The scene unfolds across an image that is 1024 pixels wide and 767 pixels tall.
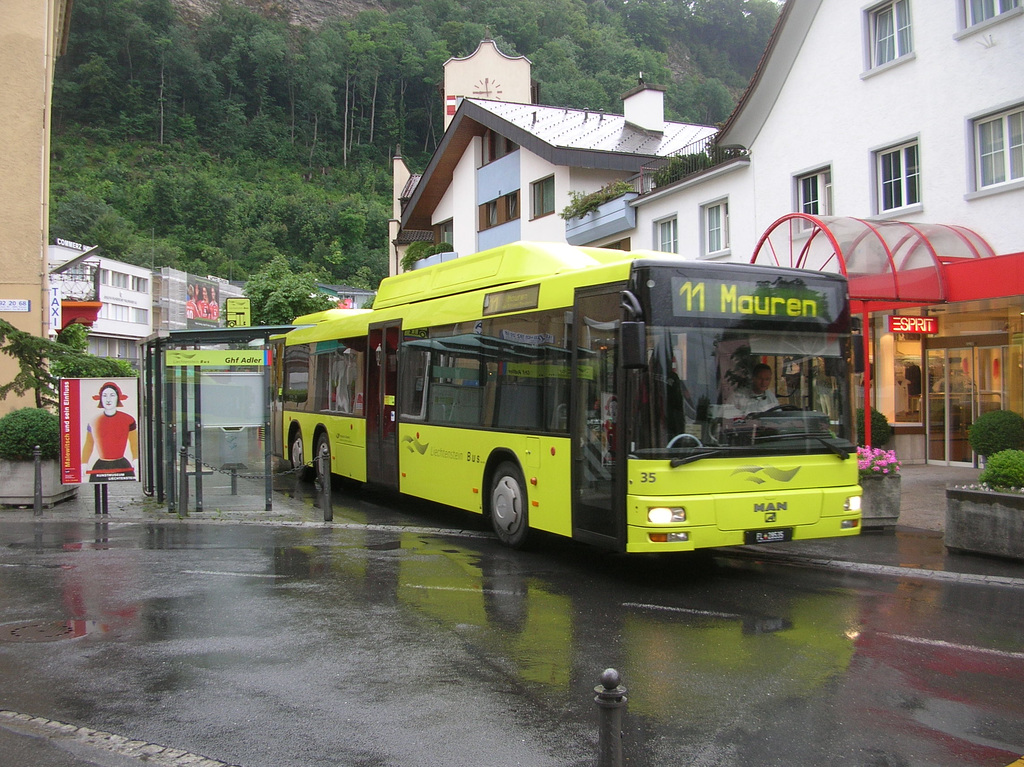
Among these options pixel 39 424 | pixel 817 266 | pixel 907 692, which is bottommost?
pixel 907 692

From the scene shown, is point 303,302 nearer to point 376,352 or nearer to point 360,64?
point 376,352

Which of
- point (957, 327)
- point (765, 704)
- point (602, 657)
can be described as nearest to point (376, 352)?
point (602, 657)

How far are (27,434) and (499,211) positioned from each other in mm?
22018

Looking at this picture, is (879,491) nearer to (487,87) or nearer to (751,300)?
(751,300)

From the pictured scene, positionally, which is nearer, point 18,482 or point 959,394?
point 18,482

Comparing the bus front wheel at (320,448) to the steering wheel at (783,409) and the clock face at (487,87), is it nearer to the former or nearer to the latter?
the steering wheel at (783,409)

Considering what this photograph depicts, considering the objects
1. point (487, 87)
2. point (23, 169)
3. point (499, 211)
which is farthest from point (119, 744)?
point (487, 87)

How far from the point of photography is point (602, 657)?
601 centimetres

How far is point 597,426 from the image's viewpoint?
827cm

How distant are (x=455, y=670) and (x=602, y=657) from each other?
0.99 metres

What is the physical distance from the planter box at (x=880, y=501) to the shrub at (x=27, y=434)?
37.4 ft

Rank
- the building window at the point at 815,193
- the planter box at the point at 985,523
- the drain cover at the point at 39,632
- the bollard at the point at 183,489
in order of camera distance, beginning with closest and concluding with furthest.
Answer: the drain cover at the point at 39,632 < the planter box at the point at 985,523 < the bollard at the point at 183,489 < the building window at the point at 815,193

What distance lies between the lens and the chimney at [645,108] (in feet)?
108

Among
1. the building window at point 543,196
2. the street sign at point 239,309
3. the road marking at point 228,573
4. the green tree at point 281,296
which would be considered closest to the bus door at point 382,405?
the road marking at point 228,573
